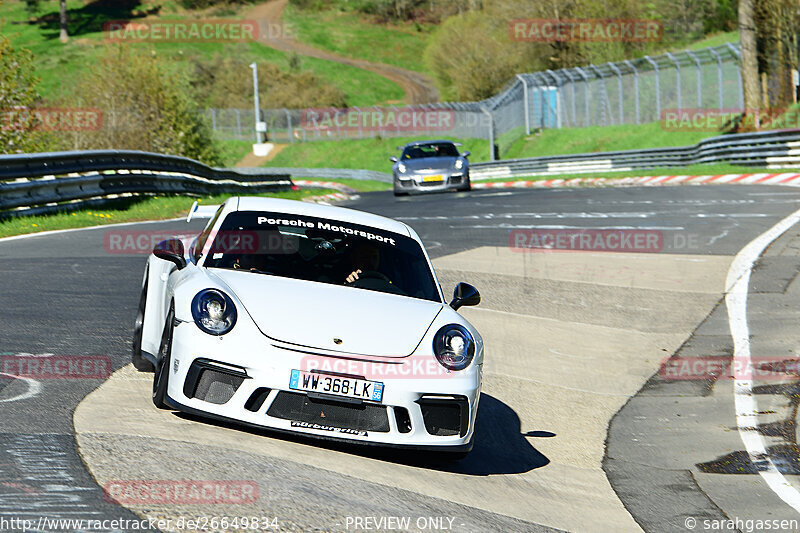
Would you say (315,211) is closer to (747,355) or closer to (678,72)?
(747,355)

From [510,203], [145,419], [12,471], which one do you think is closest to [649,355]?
[145,419]

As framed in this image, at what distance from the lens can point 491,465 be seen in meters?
6.41

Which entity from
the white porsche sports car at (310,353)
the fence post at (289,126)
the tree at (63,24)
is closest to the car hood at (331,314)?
the white porsche sports car at (310,353)

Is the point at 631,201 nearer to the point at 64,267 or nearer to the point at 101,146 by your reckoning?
the point at 64,267

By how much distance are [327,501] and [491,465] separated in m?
1.86

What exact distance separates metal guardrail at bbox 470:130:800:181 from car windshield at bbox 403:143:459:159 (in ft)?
26.7

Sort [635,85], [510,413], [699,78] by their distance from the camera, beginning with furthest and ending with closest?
1. [635,85]
2. [699,78]
3. [510,413]

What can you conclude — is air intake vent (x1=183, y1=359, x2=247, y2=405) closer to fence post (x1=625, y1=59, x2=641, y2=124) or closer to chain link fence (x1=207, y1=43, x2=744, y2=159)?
chain link fence (x1=207, y1=43, x2=744, y2=159)

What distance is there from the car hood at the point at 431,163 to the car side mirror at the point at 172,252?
20.2m

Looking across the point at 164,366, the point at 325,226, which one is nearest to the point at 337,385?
the point at 164,366

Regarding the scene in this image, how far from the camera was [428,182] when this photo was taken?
2662 centimetres

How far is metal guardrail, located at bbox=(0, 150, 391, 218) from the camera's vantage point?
1670cm

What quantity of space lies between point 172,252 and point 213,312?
104 centimetres

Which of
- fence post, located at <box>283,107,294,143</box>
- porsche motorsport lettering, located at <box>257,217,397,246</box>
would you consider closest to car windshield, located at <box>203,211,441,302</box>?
porsche motorsport lettering, located at <box>257,217,397,246</box>
